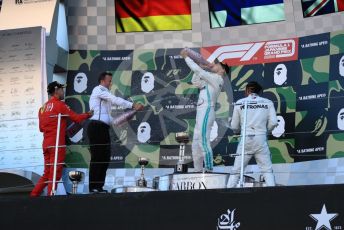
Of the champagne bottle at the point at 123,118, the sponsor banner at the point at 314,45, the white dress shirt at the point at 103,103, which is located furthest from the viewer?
the sponsor banner at the point at 314,45

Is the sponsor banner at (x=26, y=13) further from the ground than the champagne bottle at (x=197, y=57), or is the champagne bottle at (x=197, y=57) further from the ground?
the sponsor banner at (x=26, y=13)

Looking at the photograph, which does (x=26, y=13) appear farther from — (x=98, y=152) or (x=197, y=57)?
(x=98, y=152)

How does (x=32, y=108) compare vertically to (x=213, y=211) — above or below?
above

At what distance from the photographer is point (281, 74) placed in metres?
7.37

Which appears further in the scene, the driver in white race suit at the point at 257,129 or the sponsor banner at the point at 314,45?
the sponsor banner at the point at 314,45

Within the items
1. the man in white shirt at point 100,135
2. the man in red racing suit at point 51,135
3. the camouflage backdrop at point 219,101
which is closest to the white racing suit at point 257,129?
the camouflage backdrop at point 219,101

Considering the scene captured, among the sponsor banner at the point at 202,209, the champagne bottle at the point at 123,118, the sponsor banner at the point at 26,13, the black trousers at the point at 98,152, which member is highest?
the sponsor banner at the point at 26,13

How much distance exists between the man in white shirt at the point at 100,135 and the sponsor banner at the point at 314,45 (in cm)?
209

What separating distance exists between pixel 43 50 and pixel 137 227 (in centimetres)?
272

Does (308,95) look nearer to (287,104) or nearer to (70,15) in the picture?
(287,104)

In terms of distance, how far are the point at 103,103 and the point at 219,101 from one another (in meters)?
1.65

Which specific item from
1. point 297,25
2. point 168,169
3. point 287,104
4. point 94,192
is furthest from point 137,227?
point 297,25

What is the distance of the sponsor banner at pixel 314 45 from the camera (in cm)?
730

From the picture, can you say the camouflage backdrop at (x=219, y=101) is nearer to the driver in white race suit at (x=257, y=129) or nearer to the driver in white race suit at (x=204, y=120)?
the driver in white race suit at (x=204, y=120)
